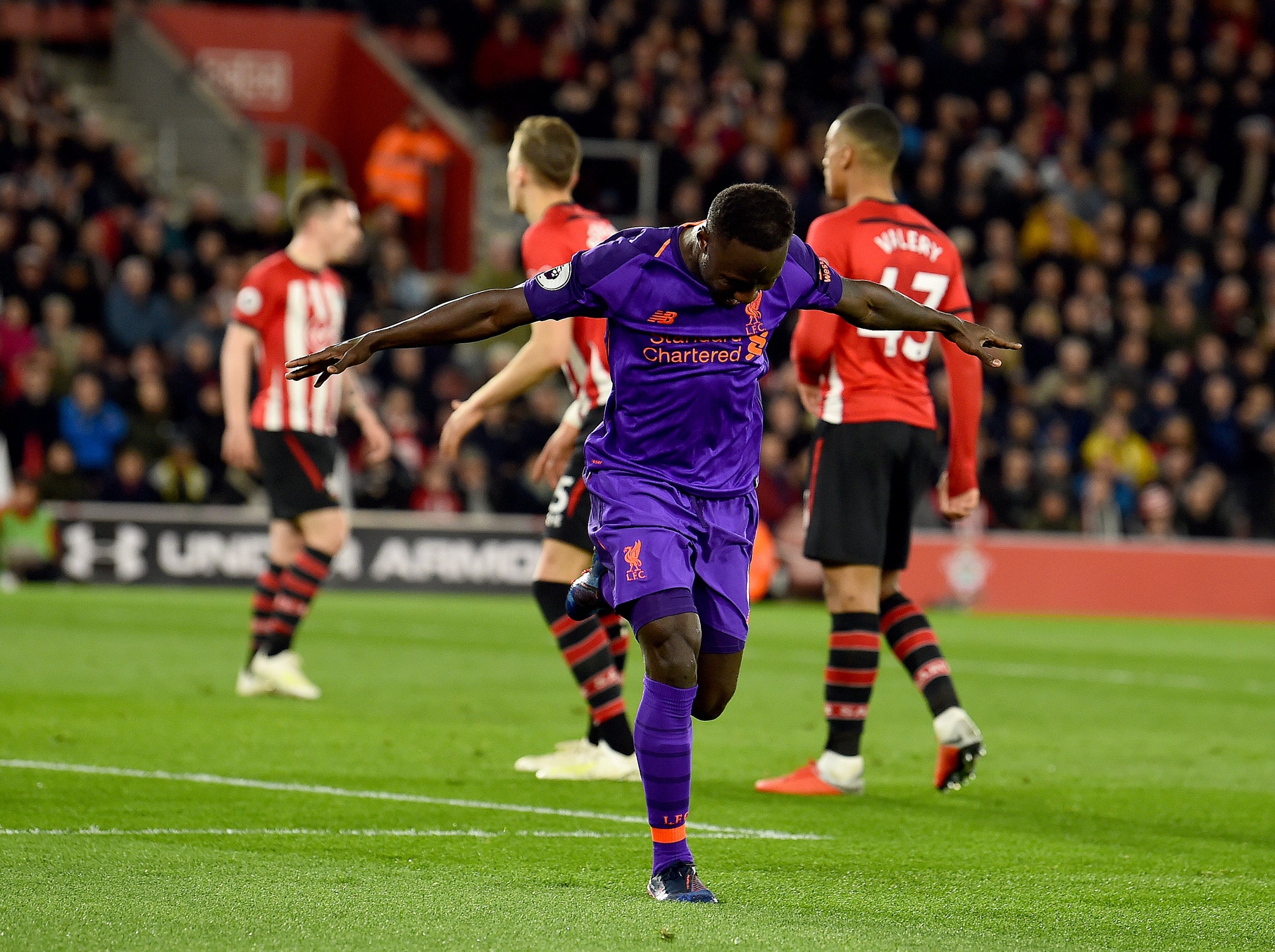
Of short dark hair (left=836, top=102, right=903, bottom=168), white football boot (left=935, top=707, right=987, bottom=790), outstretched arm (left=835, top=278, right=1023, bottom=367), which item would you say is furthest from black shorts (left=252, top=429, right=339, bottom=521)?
outstretched arm (left=835, top=278, right=1023, bottom=367)

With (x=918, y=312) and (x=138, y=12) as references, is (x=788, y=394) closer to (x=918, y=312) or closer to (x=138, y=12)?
(x=138, y=12)

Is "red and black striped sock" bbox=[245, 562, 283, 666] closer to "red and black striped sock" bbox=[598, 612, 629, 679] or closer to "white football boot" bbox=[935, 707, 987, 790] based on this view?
"red and black striped sock" bbox=[598, 612, 629, 679]

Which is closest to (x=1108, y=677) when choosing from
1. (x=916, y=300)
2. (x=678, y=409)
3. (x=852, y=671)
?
(x=852, y=671)

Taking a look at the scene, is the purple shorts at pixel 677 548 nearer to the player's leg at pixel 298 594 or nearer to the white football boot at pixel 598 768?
the white football boot at pixel 598 768

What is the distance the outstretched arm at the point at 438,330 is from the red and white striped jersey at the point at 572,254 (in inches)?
82.2

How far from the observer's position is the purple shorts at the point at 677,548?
16.0ft

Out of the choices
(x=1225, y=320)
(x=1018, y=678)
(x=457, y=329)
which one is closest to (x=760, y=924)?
(x=457, y=329)

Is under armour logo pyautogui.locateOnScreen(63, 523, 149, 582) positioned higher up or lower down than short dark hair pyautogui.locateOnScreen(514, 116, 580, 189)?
lower down

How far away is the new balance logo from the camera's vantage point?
16.0 feet

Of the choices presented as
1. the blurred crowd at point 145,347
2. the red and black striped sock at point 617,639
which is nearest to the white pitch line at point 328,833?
the red and black striped sock at point 617,639

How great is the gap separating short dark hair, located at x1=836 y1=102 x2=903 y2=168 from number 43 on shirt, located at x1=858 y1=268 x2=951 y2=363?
45 cm

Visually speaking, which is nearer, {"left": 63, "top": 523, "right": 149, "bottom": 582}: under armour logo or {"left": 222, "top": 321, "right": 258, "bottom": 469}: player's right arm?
{"left": 222, "top": 321, "right": 258, "bottom": 469}: player's right arm

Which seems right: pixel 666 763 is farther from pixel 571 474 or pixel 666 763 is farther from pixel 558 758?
pixel 571 474

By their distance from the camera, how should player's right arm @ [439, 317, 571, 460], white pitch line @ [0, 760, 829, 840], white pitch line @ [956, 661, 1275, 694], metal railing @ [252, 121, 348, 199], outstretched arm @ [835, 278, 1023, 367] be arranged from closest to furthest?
outstretched arm @ [835, 278, 1023, 367] < white pitch line @ [0, 760, 829, 840] < player's right arm @ [439, 317, 571, 460] < white pitch line @ [956, 661, 1275, 694] < metal railing @ [252, 121, 348, 199]
